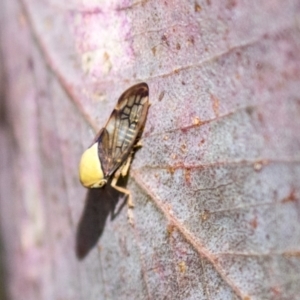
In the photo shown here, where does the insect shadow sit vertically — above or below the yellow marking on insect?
below

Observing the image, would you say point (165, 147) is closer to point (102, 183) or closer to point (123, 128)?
point (123, 128)

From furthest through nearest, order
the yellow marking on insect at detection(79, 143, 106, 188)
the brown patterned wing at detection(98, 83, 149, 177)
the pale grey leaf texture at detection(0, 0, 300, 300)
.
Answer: the yellow marking on insect at detection(79, 143, 106, 188)
the brown patterned wing at detection(98, 83, 149, 177)
the pale grey leaf texture at detection(0, 0, 300, 300)

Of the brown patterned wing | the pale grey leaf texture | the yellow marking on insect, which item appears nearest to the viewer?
the pale grey leaf texture

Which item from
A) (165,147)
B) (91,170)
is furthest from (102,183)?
(165,147)

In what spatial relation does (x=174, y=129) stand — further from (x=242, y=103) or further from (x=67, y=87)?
(x=67, y=87)

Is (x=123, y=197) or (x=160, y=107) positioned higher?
(x=160, y=107)

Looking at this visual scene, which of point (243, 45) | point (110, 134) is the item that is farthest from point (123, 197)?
point (243, 45)
